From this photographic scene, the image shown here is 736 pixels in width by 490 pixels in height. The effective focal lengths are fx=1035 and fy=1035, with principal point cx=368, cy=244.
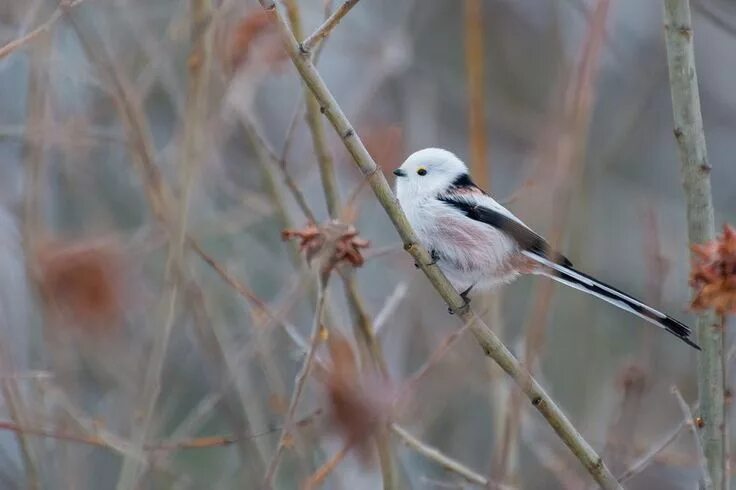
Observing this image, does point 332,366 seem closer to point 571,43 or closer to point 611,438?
point 611,438

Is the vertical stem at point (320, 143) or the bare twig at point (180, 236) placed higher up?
the vertical stem at point (320, 143)

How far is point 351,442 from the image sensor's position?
2.36 m

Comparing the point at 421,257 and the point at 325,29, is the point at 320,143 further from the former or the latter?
the point at 325,29

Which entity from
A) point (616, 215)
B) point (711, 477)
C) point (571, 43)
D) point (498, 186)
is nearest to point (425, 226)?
point (711, 477)

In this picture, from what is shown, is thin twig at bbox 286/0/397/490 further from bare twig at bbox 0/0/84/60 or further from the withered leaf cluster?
bare twig at bbox 0/0/84/60

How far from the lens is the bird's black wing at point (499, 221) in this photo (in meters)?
3.38

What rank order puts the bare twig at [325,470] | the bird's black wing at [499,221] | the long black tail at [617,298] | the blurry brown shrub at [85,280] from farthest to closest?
the bird's black wing at [499,221]
the blurry brown shrub at [85,280]
the long black tail at [617,298]
the bare twig at [325,470]

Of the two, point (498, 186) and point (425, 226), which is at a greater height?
point (498, 186)

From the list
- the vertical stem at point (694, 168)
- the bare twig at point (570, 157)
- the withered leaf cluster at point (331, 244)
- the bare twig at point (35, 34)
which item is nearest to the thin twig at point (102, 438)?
the withered leaf cluster at point (331, 244)

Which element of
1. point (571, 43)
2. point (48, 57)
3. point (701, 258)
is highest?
point (571, 43)

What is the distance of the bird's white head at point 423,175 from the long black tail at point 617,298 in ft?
1.81

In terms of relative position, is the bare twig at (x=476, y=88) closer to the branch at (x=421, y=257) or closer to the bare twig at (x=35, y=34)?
the branch at (x=421, y=257)

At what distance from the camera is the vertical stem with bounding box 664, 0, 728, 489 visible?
229cm

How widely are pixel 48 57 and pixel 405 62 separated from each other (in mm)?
2093
